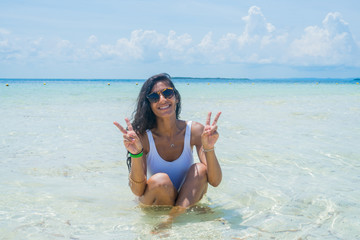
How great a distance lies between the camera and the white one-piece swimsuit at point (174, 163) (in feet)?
11.9

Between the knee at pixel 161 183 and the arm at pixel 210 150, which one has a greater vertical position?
the arm at pixel 210 150

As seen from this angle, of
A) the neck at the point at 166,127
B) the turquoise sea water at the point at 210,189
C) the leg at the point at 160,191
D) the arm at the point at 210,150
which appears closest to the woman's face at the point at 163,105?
the neck at the point at 166,127

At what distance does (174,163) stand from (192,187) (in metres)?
0.36

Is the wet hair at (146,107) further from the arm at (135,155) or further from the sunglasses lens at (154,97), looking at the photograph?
the arm at (135,155)

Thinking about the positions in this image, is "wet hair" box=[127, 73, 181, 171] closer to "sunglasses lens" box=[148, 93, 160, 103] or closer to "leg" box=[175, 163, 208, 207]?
"sunglasses lens" box=[148, 93, 160, 103]

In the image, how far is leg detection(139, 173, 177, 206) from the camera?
3354 millimetres

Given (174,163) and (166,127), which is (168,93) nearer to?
(166,127)

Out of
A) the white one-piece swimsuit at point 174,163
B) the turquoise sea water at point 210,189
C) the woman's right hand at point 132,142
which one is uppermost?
the woman's right hand at point 132,142

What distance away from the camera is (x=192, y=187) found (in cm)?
343

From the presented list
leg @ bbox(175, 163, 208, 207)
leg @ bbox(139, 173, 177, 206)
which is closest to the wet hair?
→ leg @ bbox(139, 173, 177, 206)

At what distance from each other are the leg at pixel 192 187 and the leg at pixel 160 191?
10 centimetres

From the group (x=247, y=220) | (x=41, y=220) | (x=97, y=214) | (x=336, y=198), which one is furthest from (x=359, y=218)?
(x=41, y=220)

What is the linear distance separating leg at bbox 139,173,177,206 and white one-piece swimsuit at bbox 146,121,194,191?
256 millimetres

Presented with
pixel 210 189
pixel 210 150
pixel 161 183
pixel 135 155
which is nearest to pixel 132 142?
pixel 135 155
